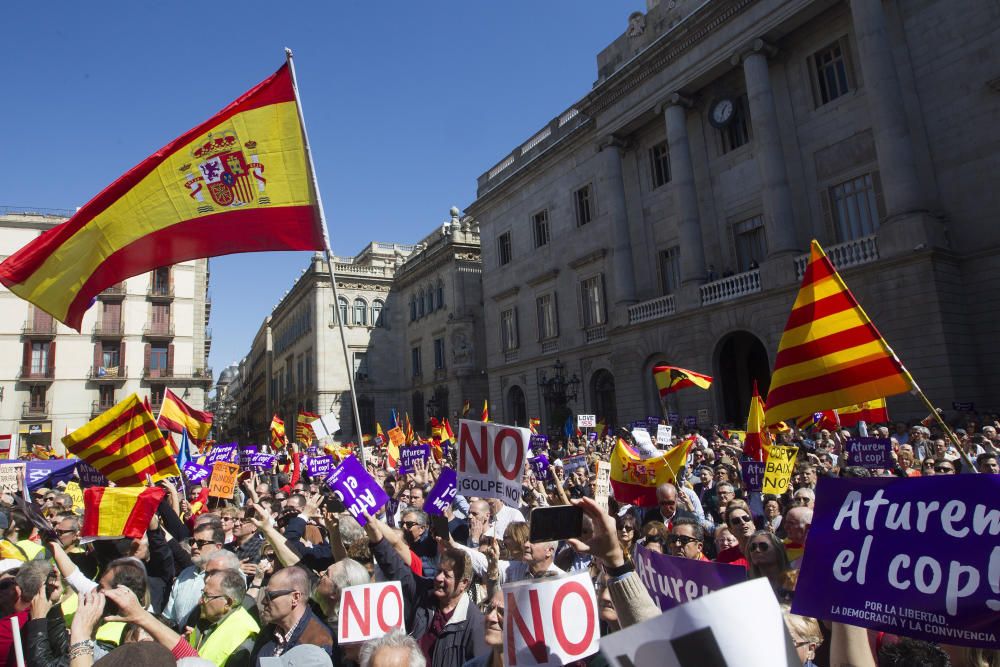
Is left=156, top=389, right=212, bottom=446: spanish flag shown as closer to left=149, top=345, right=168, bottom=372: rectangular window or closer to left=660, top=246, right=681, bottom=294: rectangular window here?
left=660, top=246, right=681, bottom=294: rectangular window

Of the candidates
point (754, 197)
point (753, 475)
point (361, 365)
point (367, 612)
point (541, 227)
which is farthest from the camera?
point (361, 365)

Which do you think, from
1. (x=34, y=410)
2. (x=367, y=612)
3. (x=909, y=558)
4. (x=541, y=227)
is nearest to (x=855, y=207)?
(x=541, y=227)

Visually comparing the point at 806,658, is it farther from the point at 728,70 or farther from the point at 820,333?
the point at 728,70

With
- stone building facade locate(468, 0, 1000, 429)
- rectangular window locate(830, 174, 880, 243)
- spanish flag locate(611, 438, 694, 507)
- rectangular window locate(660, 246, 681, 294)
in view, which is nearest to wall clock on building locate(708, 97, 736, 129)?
stone building facade locate(468, 0, 1000, 429)

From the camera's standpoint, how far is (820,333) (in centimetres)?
582

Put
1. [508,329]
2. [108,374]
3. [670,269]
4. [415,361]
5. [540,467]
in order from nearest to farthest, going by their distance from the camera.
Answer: [540,467], [670,269], [508,329], [108,374], [415,361]

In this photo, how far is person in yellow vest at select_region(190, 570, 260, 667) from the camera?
4164mm

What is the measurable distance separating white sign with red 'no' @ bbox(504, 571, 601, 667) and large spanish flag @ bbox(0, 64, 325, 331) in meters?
5.89

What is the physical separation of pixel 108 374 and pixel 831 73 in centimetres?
4279

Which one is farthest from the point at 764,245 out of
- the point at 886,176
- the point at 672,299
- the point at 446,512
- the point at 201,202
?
the point at 201,202

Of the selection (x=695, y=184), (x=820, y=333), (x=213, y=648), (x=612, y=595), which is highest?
(x=695, y=184)

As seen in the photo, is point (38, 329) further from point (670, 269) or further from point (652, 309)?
point (670, 269)

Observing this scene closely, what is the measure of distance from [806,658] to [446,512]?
18.7 feet

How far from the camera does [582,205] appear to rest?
3170 cm
